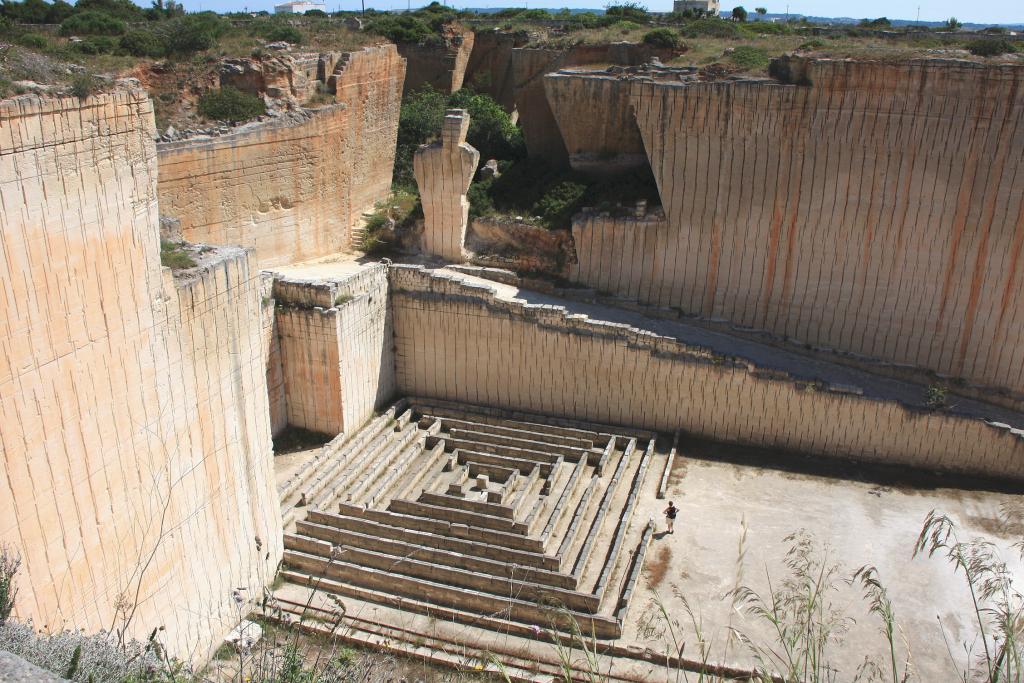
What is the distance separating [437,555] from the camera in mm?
13547

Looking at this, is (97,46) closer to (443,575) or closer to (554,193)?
(554,193)

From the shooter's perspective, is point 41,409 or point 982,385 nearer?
point 41,409

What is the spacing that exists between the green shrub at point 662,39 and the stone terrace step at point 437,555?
14.4 meters

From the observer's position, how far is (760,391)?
54.7 feet

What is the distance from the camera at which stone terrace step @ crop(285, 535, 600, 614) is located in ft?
42.0

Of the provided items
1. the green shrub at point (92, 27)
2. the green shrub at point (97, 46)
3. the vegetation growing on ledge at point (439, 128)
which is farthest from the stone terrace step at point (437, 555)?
the green shrub at point (92, 27)

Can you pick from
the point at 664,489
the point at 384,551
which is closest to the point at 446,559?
the point at 384,551

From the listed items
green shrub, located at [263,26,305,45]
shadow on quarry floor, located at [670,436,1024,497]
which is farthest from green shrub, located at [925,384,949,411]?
green shrub, located at [263,26,305,45]

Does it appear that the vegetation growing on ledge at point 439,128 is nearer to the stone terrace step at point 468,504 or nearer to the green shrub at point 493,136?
the green shrub at point 493,136

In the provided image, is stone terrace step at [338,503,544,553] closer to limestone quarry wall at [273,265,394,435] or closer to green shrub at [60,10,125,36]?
limestone quarry wall at [273,265,394,435]

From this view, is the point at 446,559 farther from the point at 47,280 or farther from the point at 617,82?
the point at 617,82

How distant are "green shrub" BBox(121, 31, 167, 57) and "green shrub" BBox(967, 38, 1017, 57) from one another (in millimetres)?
17935

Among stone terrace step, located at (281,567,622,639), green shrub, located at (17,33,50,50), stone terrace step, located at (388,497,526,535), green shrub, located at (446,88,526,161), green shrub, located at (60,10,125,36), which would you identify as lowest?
stone terrace step, located at (281,567,622,639)

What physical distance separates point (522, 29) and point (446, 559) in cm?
2331
